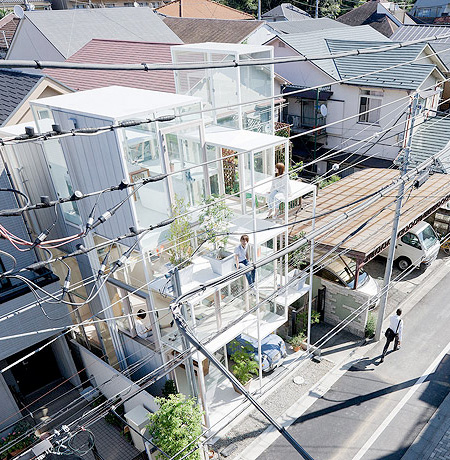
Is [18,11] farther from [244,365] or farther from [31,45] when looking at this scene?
[244,365]

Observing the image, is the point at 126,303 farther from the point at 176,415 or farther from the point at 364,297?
the point at 364,297

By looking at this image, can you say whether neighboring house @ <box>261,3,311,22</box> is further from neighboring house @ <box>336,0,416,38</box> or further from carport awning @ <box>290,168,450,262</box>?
carport awning @ <box>290,168,450,262</box>

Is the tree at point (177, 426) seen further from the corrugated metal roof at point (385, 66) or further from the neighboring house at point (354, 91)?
the corrugated metal roof at point (385, 66)

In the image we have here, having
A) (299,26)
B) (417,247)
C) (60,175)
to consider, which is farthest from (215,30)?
(60,175)

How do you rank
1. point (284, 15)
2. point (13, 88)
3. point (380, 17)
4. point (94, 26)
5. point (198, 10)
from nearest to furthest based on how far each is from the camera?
1. point (13, 88)
2. point (94, 26)
3. point (198, 10)
4. point (380, 17)
5. point (284, 15)

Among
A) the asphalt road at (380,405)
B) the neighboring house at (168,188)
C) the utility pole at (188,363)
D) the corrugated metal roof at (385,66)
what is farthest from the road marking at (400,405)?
the corrugated metal roof at (385,66)

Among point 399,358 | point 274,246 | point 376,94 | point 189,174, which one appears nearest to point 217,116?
point 189,174
